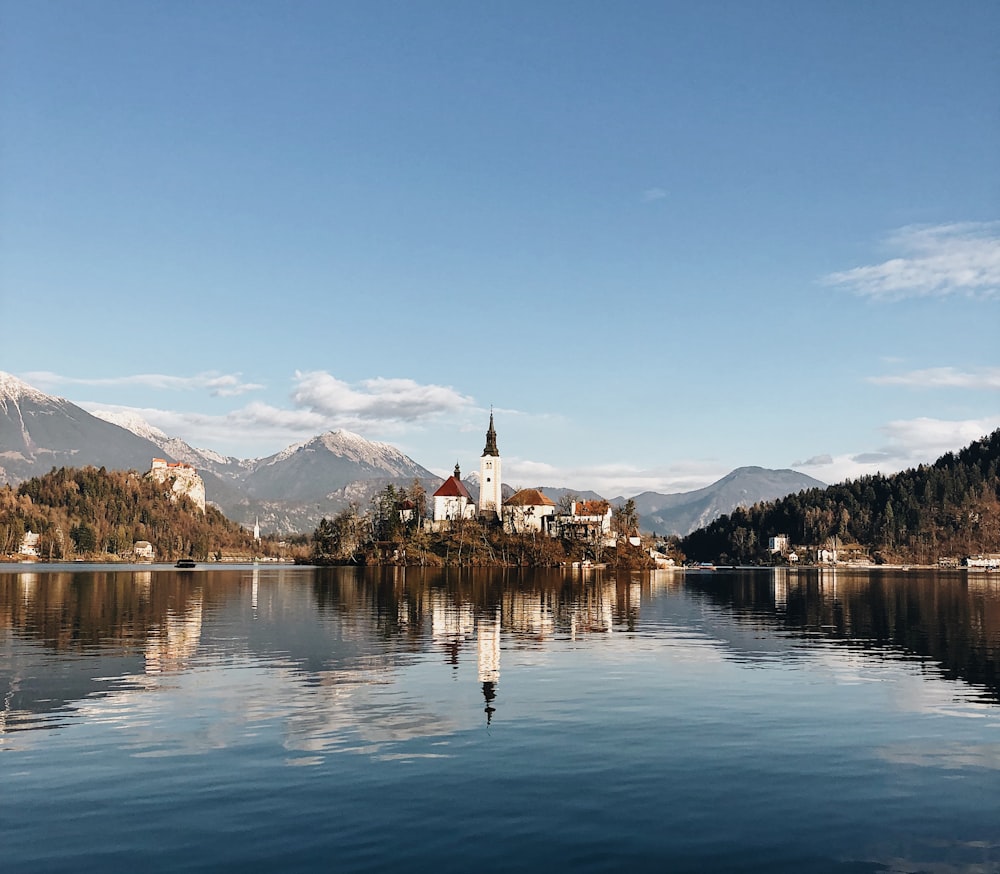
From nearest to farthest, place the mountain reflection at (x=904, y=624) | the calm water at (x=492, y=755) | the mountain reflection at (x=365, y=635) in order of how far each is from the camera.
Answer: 1. the calm water at (x=492, y=755)
2. the mountain reflection at (x=365, y=635)
3. the mountain reflection at (x=904, y=624)

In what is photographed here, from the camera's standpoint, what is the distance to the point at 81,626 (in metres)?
68.9

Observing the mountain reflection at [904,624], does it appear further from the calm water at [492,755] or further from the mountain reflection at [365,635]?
the calm water at [492,755]

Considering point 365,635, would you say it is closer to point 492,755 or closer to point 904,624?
point 492,755

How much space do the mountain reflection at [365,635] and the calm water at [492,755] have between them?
38 centimetres

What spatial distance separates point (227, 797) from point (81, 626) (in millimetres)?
52235

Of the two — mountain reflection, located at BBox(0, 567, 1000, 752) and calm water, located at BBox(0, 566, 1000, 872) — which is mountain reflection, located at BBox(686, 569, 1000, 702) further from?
calm water, located at BBox(0, 566, 1000, 872)

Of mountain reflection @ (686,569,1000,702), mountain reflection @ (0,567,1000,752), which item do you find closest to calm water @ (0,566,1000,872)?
mountain reflection @ (0,567,1000,752)

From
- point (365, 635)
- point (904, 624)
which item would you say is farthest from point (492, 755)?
point (904, 624)

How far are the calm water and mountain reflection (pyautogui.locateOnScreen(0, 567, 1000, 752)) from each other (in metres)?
0.38

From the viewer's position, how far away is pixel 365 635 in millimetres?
66125

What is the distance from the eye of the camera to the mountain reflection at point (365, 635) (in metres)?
37.4

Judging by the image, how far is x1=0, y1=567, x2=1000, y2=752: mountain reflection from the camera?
37375 mm

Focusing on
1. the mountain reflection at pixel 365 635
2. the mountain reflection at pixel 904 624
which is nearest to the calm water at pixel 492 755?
the mountain reflection at pixel 365 635

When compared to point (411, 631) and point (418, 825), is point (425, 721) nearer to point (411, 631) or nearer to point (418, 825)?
point (418, 825)
